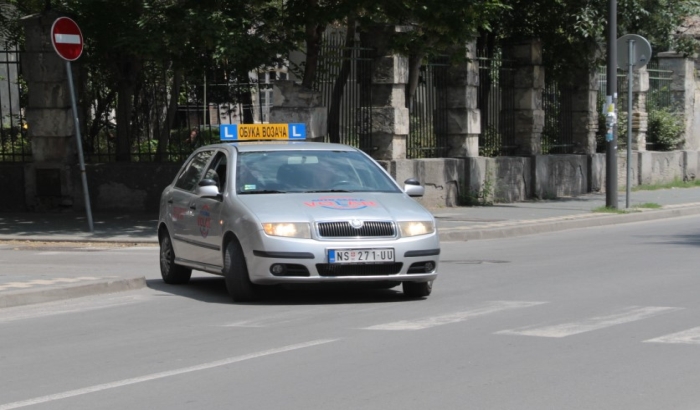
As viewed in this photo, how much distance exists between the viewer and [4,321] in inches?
404

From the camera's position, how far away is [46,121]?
21.5 metres

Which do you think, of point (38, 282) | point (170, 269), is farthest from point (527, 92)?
point (38, 282)

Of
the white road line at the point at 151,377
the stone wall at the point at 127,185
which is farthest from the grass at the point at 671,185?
the white road line at the point at 151,377

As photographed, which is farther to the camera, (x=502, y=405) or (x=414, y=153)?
(x=414, y=153)

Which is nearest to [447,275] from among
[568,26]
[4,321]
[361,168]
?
[361,168]

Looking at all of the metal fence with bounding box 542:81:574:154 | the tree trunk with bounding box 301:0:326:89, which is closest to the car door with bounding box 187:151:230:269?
the tree trunk with bounding box 301:0:326:89

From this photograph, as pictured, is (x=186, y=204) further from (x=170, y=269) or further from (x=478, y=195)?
(x=478, y=195)

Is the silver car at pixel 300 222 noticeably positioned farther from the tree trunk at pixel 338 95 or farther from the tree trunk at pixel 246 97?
the tree trunk at pixel 338 95

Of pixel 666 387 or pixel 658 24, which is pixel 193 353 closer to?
pixel 666 387

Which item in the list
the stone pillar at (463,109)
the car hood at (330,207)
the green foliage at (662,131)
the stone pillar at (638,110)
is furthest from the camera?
the green foliage at (662,131)

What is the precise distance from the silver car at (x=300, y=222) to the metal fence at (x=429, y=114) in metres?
11.9

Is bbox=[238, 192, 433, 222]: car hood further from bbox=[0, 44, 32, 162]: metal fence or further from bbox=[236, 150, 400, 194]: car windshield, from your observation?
bbox=[0, 44, 32, 162]: metal fence

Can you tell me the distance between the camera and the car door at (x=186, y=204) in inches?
480

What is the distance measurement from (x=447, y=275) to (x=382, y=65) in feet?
32.3
